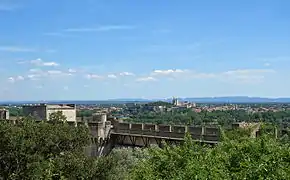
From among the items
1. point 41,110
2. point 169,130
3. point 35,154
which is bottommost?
point 35,154

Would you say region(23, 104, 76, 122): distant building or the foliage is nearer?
the foliage

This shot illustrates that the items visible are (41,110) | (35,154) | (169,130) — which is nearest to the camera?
(35,154)

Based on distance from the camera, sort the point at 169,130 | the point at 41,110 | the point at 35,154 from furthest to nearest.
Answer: the point at 41,110, the point at 169,130, the point at 35,154

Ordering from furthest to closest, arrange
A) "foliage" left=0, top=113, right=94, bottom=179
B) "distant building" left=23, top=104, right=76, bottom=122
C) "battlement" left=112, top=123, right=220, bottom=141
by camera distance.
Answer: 1. "distant building" left=23, top=104, right=76, bottom=122
2. "battlement" left=112, top=123, right=220, bottom=141
3. "foliage" left=0, top=113, right=94, bottom=179

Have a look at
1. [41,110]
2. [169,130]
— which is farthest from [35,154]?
[41,110]

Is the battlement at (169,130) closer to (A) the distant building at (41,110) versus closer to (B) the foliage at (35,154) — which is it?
(A) the distant building at (41,110)

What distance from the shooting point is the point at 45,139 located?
23406 mm

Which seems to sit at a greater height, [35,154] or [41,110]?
[41,110]

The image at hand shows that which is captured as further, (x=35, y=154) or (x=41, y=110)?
(x=41, y=110)

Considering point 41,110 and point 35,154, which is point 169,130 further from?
point 35,154

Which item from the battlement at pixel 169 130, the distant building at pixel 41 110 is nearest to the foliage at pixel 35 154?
the battlement at pixel 169 130

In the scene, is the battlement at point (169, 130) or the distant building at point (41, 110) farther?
the distant building at point (41, 110)

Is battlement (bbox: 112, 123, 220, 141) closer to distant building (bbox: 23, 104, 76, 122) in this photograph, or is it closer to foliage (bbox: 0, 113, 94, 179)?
distant building (bbox: 23, 104, 76, 122)

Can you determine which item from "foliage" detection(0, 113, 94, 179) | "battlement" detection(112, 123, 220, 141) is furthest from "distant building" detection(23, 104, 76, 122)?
"foliage" detection(0, 113, 94, 179)
